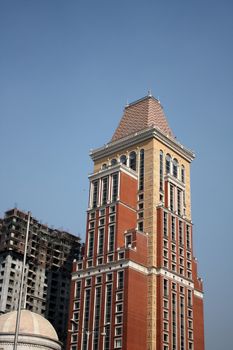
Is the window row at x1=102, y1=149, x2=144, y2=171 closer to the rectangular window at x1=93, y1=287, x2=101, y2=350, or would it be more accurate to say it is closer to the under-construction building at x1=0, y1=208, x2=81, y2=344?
the rectangular window at x1=93, y1=287, x2=101, y2=350

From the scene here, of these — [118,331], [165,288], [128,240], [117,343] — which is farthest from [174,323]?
[128,240]

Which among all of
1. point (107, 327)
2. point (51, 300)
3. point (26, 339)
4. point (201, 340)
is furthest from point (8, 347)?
point (51, 300)

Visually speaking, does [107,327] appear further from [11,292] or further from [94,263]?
[11,292]

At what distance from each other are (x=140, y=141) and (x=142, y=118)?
27.4 feet

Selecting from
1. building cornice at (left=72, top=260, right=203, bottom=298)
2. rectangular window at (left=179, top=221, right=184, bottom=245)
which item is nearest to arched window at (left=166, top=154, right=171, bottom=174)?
rectangular window at (left=179, top=221, right=184, bottom=245)

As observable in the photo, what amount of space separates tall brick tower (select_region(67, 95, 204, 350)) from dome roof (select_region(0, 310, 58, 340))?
31.1ft

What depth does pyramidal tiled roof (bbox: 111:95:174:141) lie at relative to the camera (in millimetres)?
128875

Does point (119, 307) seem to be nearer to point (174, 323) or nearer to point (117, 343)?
point (117, 343)

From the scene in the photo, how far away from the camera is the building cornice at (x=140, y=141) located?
Answer: 404 ft

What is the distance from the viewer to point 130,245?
109 m

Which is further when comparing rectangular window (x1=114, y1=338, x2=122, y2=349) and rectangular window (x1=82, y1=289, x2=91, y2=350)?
rectangular window (x1=82, y1=289, x2=91, y2=350)

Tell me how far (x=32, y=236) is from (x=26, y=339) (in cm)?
6291

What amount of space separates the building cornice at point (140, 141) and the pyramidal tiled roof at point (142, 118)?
2213 mm

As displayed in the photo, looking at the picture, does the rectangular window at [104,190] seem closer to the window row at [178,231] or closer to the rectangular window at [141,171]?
the rectangular window at [141,171]
